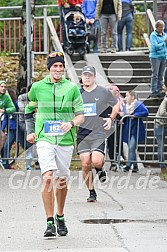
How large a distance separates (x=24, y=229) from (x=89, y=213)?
153 cm

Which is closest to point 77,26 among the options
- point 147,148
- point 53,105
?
point 147,148

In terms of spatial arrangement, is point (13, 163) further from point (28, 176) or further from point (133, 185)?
point (133, 185)

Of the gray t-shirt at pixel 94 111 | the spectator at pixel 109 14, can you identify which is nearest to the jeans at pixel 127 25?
the spectator at pixel 109 14

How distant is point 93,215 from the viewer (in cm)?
1184

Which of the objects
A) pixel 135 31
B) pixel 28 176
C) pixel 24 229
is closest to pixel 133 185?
pixel 28 176

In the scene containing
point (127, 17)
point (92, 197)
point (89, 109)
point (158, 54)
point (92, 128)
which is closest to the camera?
point (92, 197)

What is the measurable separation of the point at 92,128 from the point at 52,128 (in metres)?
3.37

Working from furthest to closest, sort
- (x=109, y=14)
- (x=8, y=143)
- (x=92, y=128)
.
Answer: (x=109, y=14)
(x=8, y=143)
(x=92, y=128)

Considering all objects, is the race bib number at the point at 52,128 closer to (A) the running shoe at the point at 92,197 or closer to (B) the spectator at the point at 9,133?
(A) the running shoe at the point at 92,197

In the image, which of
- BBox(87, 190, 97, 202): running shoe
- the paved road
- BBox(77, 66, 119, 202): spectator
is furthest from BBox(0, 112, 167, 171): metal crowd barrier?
BBox(87, 190, 97, 202): running shoe

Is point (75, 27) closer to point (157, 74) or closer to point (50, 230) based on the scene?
point (157, 74)

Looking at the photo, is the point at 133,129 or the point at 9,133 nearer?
the point at 133,129

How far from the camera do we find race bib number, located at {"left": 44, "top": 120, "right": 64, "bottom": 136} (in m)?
10.2

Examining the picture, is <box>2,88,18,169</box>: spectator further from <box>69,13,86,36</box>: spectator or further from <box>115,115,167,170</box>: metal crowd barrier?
<box>69,13,86,36</box>: spectator
